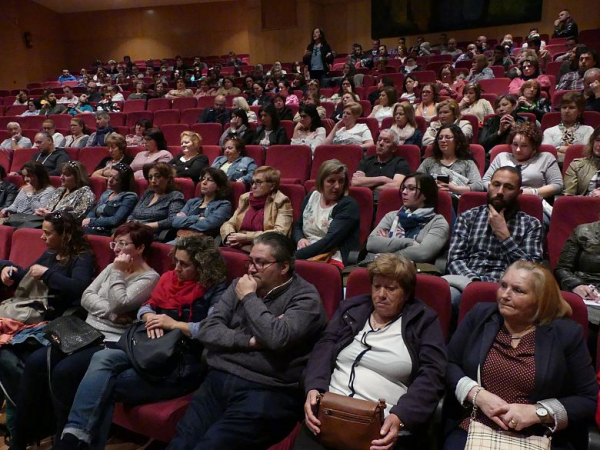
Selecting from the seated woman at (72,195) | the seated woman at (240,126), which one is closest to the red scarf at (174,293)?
the seated woman at (72,195)

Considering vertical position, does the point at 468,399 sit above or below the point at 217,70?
below

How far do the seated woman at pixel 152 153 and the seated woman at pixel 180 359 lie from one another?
1783 mm

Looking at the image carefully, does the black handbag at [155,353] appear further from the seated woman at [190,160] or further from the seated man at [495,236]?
the seated woman at [190,160]

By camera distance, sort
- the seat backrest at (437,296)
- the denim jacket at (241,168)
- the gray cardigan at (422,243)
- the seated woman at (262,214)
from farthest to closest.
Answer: the denim jacket at (241,168) < the seated woman at (262,214) < the gray cardigan at (422,243) < the seat backrest at (437,296)

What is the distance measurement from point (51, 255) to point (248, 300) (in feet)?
3.15

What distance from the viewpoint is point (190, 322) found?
4.85 ft

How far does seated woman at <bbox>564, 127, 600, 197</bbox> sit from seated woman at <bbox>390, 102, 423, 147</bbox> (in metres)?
0.93

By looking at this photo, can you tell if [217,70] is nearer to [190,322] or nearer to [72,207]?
[72,207]

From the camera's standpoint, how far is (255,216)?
2.12 meters

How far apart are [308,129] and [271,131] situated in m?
0.30

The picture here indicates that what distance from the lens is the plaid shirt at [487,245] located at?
5.10ft

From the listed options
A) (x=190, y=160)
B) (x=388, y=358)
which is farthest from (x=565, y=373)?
(x=190, y=160)

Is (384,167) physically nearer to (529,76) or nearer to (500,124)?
(500,124)

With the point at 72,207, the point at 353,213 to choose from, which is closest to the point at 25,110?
the point at 72,207
